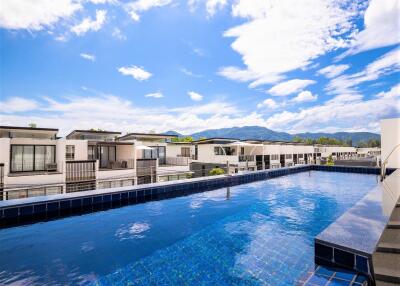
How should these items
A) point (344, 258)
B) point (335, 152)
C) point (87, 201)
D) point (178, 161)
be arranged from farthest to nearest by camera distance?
point (335, 152) < point (178, 161) < point (87, 201) < point (344, 258)

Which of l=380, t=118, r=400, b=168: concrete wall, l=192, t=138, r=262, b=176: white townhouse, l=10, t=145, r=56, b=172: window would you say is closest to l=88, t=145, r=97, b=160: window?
l=10, t=145, r=56, b=172: window

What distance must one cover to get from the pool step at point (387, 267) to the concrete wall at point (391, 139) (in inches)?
672

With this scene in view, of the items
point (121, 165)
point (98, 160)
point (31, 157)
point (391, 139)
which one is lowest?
point (121, 165)

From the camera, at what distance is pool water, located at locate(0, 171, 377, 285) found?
12.9ft

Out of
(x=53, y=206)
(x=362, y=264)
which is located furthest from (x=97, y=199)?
(x=362, y=264)

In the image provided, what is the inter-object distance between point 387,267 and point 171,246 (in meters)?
3.67

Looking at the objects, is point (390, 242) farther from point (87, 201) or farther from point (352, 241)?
point (87, 201)

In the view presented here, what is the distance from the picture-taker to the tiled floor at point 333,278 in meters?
2.58

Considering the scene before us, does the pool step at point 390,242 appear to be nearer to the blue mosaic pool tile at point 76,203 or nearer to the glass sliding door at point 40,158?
the blue mosaic pool tile at point 76,203

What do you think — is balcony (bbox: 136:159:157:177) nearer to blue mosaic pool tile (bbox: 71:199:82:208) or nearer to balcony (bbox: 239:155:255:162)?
blue mosaic pool tile (bbox: 71:199:82:208)

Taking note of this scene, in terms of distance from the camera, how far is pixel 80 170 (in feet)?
51.1

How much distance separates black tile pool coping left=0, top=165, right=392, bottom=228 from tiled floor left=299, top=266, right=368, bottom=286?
6538 millimetres

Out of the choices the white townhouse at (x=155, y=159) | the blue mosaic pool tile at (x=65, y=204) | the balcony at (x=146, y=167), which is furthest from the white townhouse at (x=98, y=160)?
the blue mosaic pool tile at (x=65, y=204)

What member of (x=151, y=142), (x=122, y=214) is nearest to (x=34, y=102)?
(x=151, y=142)
